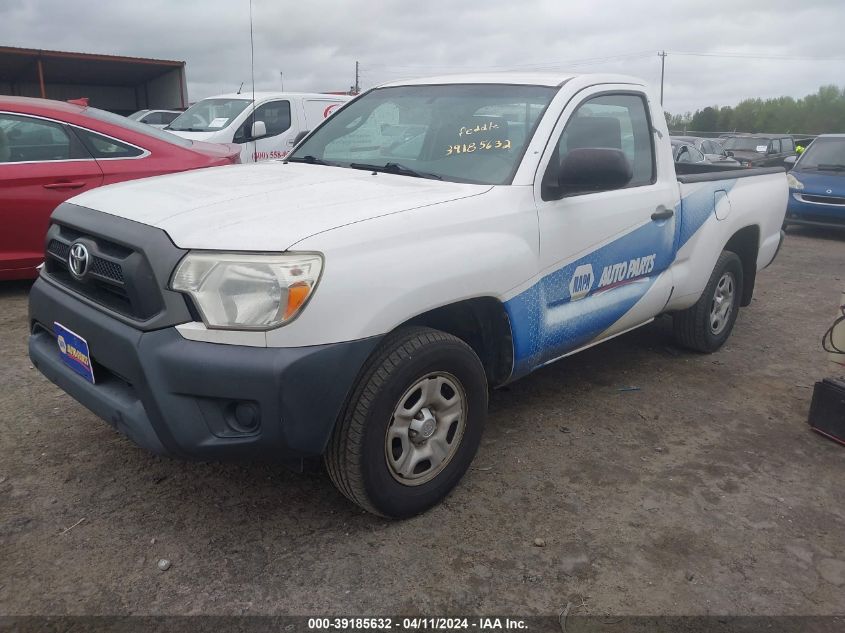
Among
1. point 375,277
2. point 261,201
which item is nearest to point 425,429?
point 375,277

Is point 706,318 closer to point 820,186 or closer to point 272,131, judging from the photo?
point 272,131

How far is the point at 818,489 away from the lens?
Result: 3.31m

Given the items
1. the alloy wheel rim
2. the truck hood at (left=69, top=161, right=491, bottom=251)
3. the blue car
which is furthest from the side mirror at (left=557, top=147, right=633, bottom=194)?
the blue car

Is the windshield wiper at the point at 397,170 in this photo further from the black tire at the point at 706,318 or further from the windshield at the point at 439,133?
the black tire at the point at 706,318

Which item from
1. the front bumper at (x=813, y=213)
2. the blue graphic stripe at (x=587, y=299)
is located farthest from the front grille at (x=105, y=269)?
the front bumper at (x=813, y=213)

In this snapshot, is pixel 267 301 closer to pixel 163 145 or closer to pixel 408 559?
pixel 408 559

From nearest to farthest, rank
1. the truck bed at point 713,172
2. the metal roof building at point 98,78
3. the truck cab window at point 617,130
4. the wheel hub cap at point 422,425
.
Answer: the wheel hub cap at point 422,425
the truck cab window at point 617,130
the truck bed at point 713,172
the metal roof building at point 98,78

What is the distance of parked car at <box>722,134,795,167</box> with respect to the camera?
1558 cm

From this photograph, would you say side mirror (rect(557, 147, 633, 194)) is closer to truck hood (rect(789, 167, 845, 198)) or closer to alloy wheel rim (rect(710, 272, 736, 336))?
alloy wheel rim (rect(710, 272, 736, 336))

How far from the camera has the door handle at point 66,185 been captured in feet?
18.2

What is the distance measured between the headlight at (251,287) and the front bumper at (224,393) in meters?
0.10

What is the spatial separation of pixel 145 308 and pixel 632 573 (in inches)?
77.0

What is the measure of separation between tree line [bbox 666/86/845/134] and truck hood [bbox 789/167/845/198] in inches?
1876

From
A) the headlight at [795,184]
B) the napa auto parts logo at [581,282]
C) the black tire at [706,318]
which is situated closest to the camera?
the napa auto parts logo at [581,282]
